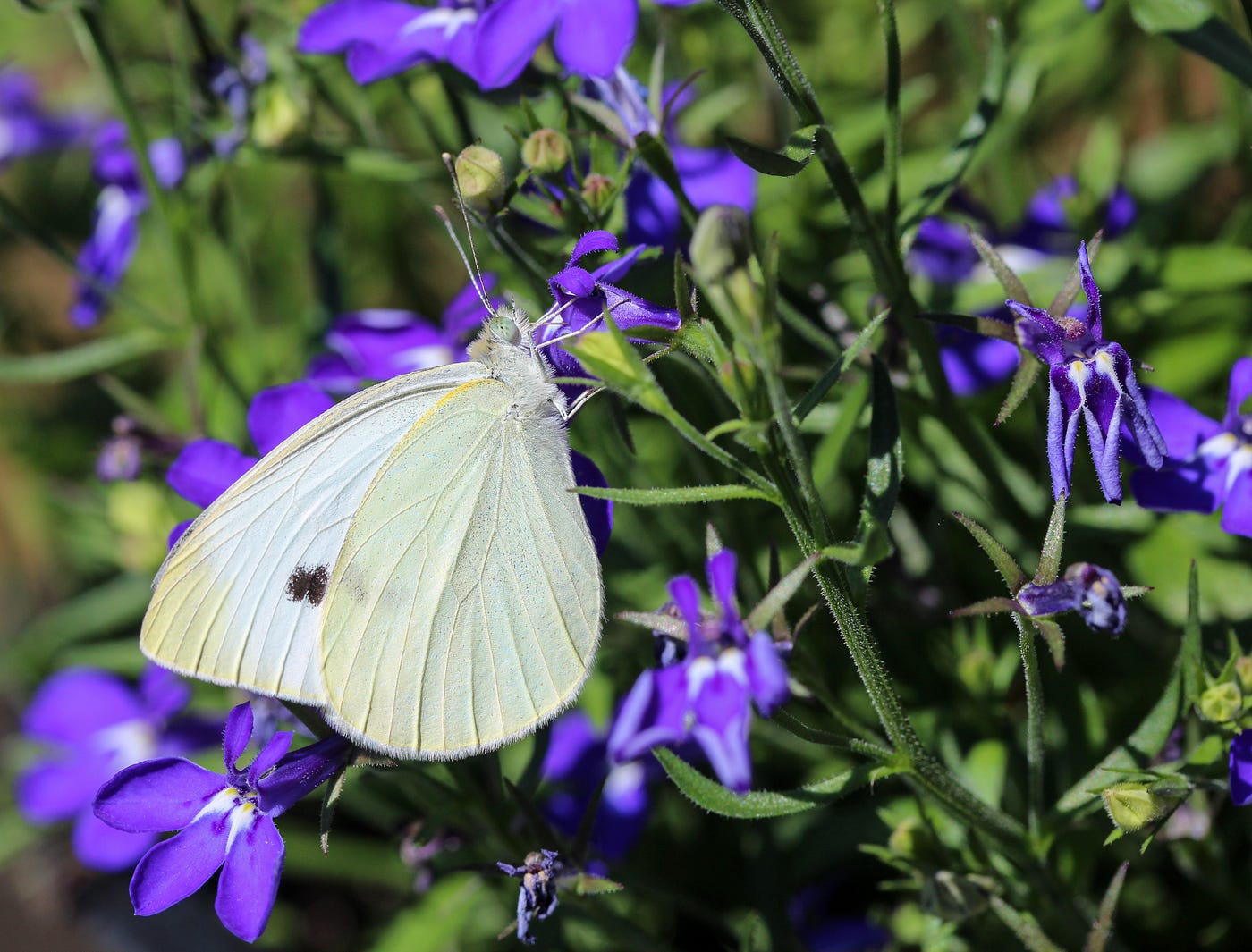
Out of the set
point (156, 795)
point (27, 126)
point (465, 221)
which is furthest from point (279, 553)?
point (27, 126)

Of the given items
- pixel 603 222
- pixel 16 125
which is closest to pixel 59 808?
pixel 603 222

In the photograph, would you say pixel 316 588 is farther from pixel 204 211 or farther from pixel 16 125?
pixel 16 125

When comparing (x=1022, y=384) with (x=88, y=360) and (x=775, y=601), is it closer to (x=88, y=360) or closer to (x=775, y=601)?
(x=775, y=601)

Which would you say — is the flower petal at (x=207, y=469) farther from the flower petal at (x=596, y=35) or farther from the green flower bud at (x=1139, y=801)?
the green flower bud at (x=1139, y=801)

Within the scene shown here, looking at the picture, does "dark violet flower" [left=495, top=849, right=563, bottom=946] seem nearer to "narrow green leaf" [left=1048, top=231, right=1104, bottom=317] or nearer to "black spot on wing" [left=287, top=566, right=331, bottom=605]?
"black spot on wing" [left=287, top=566, right=331, bottom=605]

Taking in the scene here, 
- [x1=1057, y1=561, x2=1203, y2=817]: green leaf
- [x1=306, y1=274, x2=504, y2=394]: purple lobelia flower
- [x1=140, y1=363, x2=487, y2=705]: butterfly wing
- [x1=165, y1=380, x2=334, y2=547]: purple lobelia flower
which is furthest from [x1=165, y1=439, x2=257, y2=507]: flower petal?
[x1=1057, y1=561, x2=1203, y2=817]: green leaf

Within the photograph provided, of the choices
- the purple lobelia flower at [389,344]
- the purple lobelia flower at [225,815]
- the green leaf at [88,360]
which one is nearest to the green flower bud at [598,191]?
the purple lobelia flower at [389,344]
